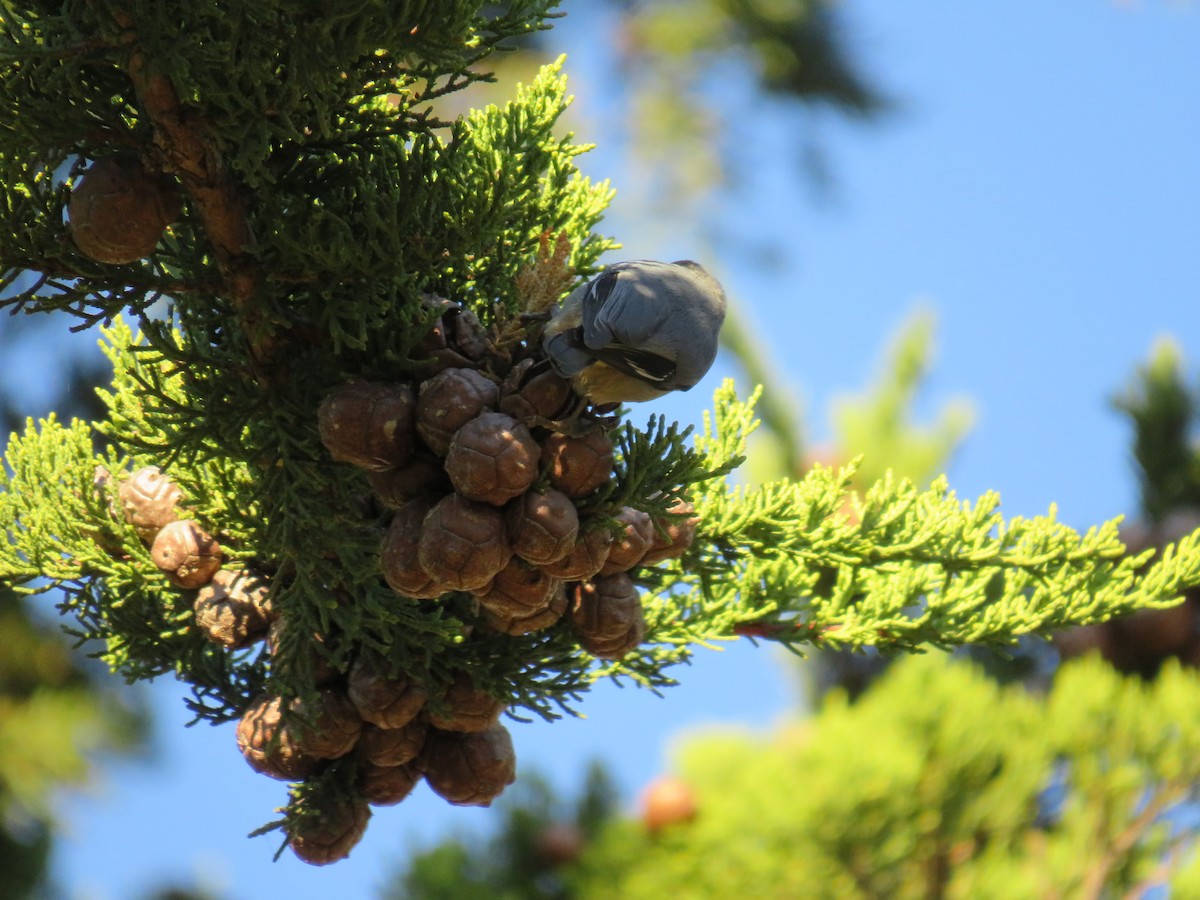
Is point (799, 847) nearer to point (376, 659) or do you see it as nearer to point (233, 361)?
point (376, 659)

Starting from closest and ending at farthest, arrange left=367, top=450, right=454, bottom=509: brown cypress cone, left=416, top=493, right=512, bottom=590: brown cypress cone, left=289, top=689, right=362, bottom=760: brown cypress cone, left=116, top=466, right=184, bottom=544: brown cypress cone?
left=416, top=493, right=512, bottom=590: brown cypress cone → left=367, top=450, right=454, bottom=509: brown cypress cone → left=289, top=689, right=362, bottom=760: brown cypress cone → left=116, top=466, right=184, bottom=544: brown cypress cone

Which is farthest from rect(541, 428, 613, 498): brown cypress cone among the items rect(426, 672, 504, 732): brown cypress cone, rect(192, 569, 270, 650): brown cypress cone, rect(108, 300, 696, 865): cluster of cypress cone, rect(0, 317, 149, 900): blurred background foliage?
rect(0, 317, 149, 900): blurred background foliage

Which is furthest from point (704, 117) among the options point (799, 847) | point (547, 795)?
point (799, 847)

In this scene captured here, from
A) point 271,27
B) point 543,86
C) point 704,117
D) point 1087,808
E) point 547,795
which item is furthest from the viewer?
point 704,117

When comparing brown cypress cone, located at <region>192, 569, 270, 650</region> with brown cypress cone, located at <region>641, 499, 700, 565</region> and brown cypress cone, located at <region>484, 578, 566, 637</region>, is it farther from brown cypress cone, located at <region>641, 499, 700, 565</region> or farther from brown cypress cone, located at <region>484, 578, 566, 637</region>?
brown cypress cone, located at <region>641, 499, 700, 565</region>

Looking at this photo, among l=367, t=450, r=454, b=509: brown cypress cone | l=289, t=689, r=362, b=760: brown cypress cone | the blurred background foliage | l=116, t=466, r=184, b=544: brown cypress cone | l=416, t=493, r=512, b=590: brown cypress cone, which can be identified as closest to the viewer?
l=416, t=493, r=512, b=590: brown cypress cone

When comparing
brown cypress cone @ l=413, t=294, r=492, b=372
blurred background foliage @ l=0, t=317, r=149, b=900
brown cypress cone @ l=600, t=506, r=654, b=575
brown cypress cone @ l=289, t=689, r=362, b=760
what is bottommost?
brown cypress cone @ l=289, t=689, r=362, b=760
